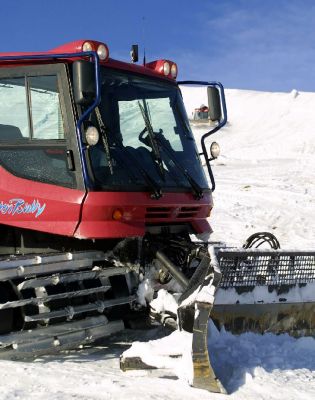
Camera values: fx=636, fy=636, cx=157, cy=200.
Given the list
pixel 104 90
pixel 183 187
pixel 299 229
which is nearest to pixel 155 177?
pixel 183 187

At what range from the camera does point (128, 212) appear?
486 cm

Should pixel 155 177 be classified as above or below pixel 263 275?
above

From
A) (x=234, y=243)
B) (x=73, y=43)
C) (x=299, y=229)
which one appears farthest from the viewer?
(x=299, y=229)

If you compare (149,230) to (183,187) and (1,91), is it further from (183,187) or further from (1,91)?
(1,91)

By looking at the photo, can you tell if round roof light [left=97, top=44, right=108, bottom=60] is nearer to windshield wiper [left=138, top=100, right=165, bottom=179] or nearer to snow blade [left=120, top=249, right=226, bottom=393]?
windshield wiper [left=138, top=100, right=165, bottom=179]

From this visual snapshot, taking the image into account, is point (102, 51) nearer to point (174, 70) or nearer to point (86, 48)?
point (86, 48)

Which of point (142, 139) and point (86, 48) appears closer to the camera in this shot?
point (86, 48)

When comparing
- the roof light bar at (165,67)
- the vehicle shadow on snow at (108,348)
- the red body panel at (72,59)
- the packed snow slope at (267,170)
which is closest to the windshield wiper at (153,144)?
the red body panel at (72,59)

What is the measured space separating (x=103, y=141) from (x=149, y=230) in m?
0.88

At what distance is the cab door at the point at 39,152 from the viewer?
4.77m

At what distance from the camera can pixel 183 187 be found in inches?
213

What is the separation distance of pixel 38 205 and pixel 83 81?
1.03m

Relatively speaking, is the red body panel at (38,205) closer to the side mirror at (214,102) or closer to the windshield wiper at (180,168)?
the windshield wiper at (180,168)

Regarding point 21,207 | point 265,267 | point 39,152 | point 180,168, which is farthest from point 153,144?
point 265,267
